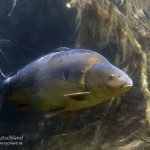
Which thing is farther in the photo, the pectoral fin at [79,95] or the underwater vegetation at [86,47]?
the underwater vegetation at [86,47]

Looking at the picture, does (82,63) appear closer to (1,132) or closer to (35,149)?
(35,149)

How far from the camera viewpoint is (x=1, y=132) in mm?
7379

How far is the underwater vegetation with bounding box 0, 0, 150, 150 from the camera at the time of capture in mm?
4871

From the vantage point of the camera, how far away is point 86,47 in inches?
238

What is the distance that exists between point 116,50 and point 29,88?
11.5 feet

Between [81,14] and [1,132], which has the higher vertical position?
[81,14]

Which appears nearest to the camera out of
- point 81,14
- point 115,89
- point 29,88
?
point 115,89

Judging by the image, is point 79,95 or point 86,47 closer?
point 79,95

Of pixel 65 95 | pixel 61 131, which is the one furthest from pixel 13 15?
pixel 65 95

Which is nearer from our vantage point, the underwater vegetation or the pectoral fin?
the pectoral fin

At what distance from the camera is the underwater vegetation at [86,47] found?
16.0 feet

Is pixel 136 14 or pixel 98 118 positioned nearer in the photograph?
pixel 98 118

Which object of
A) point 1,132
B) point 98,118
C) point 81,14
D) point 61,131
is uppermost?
point 81,14

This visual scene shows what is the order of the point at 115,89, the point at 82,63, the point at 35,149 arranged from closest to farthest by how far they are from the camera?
the point at 115,89 < the point at 82,63 < the point at 35,149
